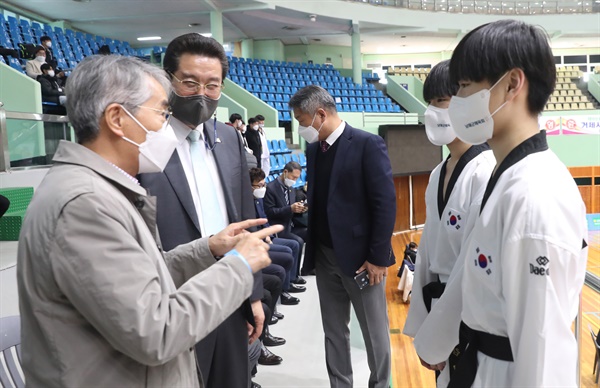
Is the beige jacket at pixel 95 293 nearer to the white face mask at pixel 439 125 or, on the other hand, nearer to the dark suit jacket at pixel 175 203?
the dark suit jacket at pixel 175 203

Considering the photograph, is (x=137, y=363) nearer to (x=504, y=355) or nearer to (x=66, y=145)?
(x=66, y=145)

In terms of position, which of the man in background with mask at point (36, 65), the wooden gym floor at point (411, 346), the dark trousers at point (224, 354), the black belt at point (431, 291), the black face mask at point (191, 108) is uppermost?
the man in background with mask at point (36, 65)

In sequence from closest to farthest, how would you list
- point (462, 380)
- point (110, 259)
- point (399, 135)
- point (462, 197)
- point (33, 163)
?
point (110, 259), point (462, 380), point (462, 197), point (33, 163), point (399, 135)

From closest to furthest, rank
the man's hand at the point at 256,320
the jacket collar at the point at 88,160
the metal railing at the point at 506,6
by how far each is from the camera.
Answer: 1. the jacket collar at the point at 88,160
2. the man's hand at the point at 256,320
3. the metal railing at the point at 506,6

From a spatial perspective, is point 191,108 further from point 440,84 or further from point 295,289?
point 295,289

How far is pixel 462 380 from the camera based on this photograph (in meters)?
1.14

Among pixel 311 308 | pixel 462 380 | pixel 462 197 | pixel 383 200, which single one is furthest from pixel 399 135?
pixel 462 380

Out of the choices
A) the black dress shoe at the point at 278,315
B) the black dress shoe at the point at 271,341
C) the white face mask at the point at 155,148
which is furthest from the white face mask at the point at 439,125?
the black dress shoe at the point at 278,315

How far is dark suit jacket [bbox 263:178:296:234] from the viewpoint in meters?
5.19

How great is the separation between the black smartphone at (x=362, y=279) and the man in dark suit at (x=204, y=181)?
0.74 metres

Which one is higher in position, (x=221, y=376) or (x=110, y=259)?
(x=110, y=259)

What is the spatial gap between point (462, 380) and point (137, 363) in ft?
2.42

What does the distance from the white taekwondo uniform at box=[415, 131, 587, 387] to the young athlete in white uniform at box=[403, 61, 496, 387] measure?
1.58 ft

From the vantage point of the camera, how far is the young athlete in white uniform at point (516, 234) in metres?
0.96
